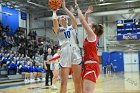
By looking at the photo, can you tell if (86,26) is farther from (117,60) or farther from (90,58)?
(117,60)

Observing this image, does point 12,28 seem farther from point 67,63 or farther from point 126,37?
point 67,63

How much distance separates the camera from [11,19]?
25.8 meters

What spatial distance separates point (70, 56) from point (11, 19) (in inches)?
866

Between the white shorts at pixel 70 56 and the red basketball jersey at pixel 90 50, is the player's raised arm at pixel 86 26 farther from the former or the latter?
the white shorts at pixel 70 56

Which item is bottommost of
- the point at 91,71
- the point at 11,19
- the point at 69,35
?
the point at 91,71

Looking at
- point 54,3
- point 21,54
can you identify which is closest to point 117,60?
point 21,54

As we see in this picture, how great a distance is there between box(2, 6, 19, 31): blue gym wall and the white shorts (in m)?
20.8

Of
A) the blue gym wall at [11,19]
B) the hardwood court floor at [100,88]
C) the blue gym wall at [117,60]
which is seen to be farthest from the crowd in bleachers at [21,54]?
the blue gym wall at [117,60]

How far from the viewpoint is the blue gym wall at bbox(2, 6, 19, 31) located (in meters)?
24.9

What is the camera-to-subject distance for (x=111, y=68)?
98.2ft

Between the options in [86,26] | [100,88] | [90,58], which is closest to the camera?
[86,26]

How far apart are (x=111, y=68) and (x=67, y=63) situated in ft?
84.1

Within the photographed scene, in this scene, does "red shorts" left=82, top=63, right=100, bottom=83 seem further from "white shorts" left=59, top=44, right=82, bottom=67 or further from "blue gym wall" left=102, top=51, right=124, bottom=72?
"blue gym wall" left=102, top=51, right=124, bottom=72

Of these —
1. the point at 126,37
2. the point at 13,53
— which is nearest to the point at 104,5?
Answer: the point at 126,37
